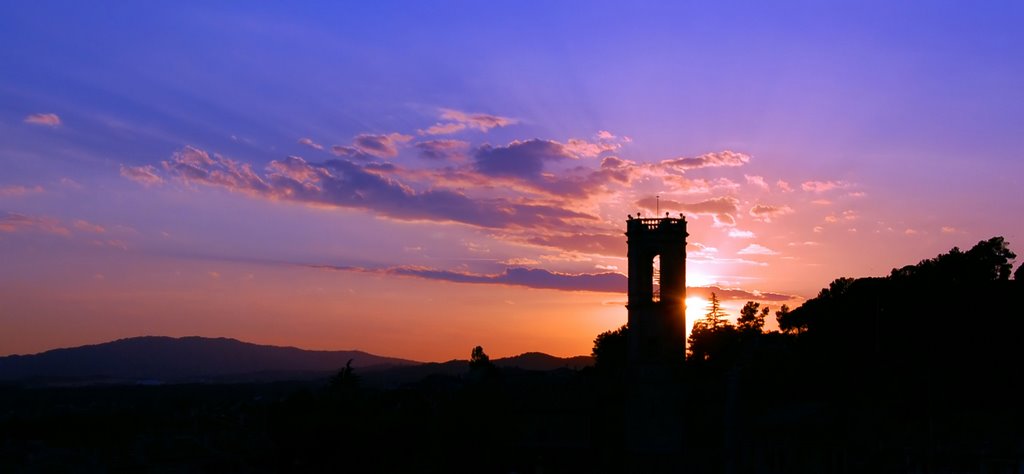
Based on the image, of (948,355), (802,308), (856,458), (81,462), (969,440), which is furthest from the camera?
(802,308)

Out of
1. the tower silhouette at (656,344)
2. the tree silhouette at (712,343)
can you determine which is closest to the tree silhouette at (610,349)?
the tree silhouette at (712,343)

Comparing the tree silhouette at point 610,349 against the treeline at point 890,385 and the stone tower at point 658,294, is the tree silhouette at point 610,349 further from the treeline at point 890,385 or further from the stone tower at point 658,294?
the stone tower at point 658,294

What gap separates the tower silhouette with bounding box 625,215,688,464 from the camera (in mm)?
50312

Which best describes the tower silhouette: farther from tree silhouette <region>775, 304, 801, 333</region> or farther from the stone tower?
tree silhouette <region>775, 304, 801, 333</region>

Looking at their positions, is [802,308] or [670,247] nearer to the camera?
[670,247]

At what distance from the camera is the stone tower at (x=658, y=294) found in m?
50.2

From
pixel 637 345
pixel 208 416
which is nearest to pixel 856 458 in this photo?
pixel 637 345

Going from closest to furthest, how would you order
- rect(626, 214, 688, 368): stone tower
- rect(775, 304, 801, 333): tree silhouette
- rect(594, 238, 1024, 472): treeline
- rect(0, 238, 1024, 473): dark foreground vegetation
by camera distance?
rect(594, 238, 1024, 472): treeline → rect(0, 238, 1024, 473): dark foreground vegetation → rect(626, 214, 688, 368): stone tower → rect(775, 304, 801, 333): tree silhouette

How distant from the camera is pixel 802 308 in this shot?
70.2 m

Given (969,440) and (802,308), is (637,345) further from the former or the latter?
(802,308)

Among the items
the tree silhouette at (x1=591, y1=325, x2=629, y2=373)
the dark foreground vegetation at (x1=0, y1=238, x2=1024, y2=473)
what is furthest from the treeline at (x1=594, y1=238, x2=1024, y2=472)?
the tree silhouette at (x1=591, y1=325, x2=629, y2=373)

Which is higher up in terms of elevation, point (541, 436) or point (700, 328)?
point (700, 328)

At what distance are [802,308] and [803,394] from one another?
1880 cm

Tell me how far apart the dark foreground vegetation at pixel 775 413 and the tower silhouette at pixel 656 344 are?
0.78 m
